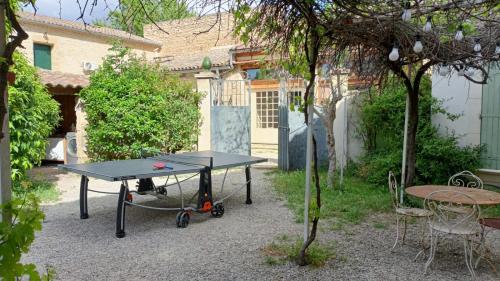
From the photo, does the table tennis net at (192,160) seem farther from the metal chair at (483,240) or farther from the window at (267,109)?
the window at (267,109)

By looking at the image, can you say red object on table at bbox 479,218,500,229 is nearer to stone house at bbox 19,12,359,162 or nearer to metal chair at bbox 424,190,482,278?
A: metal chair at bbox 424,190,482,278

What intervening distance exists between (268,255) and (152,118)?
8.47 m

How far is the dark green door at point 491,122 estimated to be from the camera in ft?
29.1

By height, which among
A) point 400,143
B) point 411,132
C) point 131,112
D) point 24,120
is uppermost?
point 131,112

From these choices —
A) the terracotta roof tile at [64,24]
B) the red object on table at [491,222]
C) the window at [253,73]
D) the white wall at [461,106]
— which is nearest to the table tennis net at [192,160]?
the red object on table at [491,222]

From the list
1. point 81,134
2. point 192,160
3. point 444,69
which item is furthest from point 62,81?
point 444,69

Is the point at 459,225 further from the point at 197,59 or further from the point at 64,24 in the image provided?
the point at 64,24

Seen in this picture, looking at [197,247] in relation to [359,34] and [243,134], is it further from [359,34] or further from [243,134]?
[243,134]

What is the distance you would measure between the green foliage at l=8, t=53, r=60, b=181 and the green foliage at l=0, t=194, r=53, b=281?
758cm

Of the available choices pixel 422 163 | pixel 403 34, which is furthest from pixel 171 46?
pixel 403 34

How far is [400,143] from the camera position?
32.5 ft

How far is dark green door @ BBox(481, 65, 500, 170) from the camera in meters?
8.88

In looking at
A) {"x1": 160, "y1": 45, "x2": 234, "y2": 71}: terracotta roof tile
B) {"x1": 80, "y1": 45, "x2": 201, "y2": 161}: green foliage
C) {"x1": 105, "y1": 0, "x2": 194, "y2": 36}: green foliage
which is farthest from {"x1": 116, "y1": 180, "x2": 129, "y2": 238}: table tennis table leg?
{"x1": 160, "y1": 45, "x2": 234, "y2": 71}: terracotta roof tile

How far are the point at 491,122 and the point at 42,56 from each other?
54.2 ft
